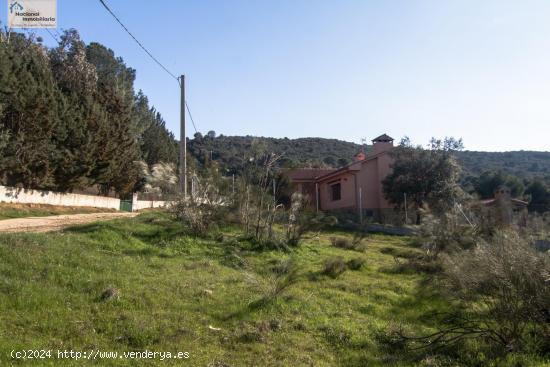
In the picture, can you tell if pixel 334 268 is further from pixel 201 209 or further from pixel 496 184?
pixel 496 184

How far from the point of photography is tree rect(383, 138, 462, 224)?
3450 centimetres

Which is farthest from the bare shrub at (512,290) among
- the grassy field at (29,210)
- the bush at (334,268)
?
the grassy field at (29,210)

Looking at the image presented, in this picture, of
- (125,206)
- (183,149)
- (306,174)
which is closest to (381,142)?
(306,174)

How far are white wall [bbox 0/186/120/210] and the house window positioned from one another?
18.7m

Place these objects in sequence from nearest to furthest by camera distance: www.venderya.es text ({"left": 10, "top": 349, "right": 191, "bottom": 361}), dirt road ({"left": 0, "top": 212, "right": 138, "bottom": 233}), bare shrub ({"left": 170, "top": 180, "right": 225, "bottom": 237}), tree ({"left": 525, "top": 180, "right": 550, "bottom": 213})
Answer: www.venderya.es text ({"left": 10, "top": 349, "right": 191, "bottom": 361})
dirt road ({"left": 0, "top": 212, "right": 138, "bottom": 233})
bare shrub ({"left": 170, "top": 180, "right": 225, "bottom": 237})
tree ({"left": 525, "top": 180, "right": 550, "bottom": 213})

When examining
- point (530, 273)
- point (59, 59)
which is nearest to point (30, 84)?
point (59, 59)

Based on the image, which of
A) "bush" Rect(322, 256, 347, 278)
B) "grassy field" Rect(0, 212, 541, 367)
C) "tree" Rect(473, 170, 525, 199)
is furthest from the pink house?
"grassy field" Rect(0, 212, 541, 367)

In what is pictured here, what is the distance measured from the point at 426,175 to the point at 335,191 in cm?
1090

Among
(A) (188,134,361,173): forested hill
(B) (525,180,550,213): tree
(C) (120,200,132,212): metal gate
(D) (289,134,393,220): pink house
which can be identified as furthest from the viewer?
(A) (188,134,361,173): forested hill

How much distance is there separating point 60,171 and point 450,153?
2586cm

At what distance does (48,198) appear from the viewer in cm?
2811

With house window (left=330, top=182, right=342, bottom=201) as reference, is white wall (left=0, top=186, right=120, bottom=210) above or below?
below

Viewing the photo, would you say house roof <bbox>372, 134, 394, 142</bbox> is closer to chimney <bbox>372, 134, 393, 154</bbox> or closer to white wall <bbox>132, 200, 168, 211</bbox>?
chimney <bbox>372, 134, 393, 154</bbox>

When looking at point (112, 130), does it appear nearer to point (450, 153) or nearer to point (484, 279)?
point (450, 153)
